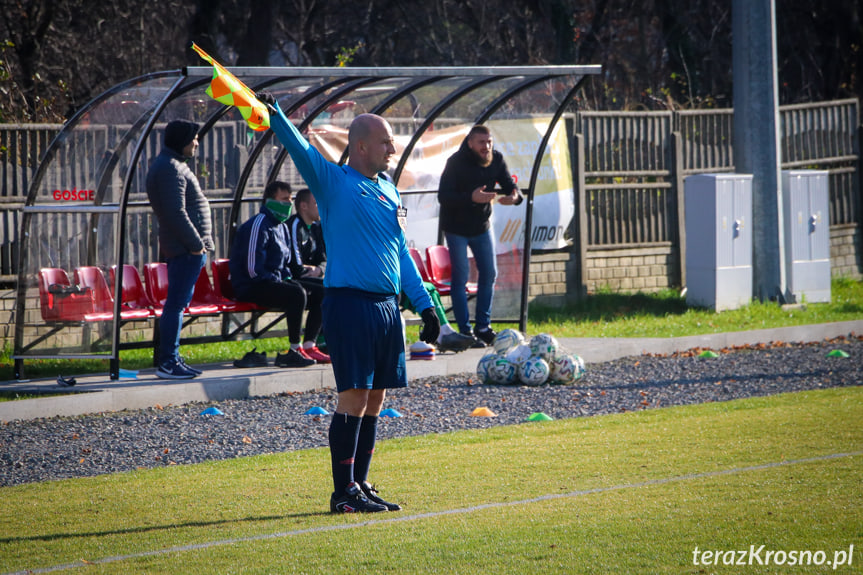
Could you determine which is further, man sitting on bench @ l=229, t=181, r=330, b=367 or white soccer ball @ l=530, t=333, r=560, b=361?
man sitting on bench @ l=229, t=181, r=330, b=367

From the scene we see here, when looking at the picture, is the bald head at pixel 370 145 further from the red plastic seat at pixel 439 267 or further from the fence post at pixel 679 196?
the fence post at pixel 679 196

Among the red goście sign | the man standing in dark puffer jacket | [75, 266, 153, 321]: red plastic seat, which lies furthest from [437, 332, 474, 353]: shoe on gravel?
the red goście sign

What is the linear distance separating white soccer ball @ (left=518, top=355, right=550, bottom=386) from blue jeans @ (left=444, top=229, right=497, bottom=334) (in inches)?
70.6

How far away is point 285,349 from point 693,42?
810 inches

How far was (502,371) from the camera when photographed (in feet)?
35.2

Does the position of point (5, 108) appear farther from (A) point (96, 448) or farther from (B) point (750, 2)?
(B) point (750, 2)

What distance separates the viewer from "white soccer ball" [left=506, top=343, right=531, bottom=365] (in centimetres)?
1077

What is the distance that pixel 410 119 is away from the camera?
1338cm

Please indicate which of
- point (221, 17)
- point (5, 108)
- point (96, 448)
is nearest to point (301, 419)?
point (96, 448)

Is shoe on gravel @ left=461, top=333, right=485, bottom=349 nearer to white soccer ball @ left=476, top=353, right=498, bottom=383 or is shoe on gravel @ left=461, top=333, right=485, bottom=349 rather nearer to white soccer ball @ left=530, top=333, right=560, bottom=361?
white soccer ball @ left=476, top=353, right=498, bottom=383

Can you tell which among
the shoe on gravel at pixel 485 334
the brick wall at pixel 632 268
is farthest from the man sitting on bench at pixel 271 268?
the brick wall at pixel 632 268

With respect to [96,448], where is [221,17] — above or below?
above

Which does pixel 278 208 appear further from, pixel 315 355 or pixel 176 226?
pixel 315 355

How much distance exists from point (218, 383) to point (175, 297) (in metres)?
0.86
